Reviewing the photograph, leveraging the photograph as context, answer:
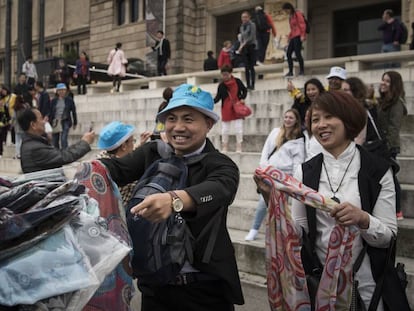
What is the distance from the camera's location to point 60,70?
18.1 meters

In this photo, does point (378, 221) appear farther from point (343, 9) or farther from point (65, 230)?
point (343, 9)

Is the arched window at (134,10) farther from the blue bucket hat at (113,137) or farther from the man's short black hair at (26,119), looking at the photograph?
the blue bucket hat at (113,137)

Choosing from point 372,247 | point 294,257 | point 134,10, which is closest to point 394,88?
point 372,247

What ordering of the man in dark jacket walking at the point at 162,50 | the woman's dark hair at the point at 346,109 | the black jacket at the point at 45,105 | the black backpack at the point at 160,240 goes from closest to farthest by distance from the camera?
1. the black backpack at the point at 160,240
2. the woman's dark hair at the point at 346,109
3. the black jacket at the point at 45,105
4. the man in dark jacket walking at the point at 162,50

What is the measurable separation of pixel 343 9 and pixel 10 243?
23.2 m

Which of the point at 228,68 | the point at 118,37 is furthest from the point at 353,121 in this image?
the point at 118,37

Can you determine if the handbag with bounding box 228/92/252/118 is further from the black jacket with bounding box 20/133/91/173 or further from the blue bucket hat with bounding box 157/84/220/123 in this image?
the blue bucket hat with bounding box 157/84/220/123

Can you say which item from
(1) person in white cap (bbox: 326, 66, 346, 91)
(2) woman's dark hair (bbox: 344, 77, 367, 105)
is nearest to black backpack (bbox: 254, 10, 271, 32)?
(1) person in white cap (bbox: 326, 66, 346, 91)

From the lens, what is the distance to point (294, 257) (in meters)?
2.38

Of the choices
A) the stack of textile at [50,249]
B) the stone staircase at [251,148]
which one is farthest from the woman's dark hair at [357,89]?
the stack of textile at [50,249]

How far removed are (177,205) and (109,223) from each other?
275 millimetres

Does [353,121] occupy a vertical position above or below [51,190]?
above

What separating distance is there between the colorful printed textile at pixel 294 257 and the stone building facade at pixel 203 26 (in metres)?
18.6

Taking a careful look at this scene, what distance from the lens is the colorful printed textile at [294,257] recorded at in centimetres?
227
